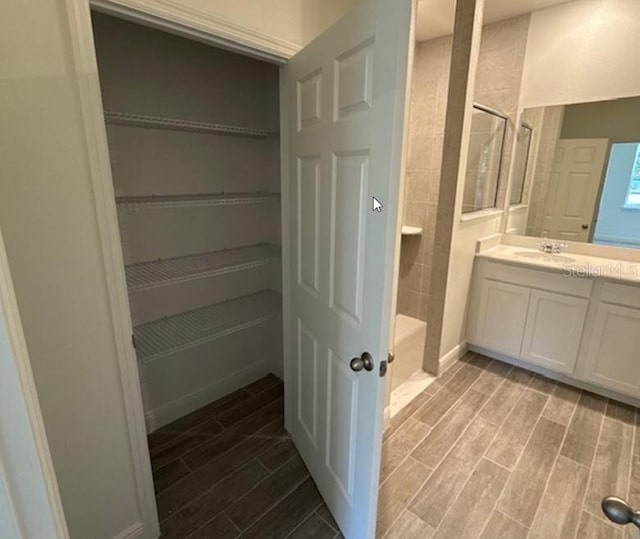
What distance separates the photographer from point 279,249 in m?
2.43

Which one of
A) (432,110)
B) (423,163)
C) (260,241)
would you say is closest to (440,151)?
(423,163)

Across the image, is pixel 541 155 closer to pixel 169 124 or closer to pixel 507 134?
pixel 507 134

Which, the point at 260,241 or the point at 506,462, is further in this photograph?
the point at 260,241

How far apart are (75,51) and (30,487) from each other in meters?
1.09

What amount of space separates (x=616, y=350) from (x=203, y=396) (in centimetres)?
278

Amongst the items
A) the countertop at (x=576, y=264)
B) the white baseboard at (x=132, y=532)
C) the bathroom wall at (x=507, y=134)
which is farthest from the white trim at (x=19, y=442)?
the countertop at (x=576, y=264)

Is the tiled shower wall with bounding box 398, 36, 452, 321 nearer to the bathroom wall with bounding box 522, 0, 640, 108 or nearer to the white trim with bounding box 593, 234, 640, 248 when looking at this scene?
the bathroom wall with bounding box 522, 0, 640, 108

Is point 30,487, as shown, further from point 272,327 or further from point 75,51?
point 272,327

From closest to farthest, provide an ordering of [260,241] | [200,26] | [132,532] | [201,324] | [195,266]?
[200,26]
[132,532]
[195,266]
[201,324]
[260,241]

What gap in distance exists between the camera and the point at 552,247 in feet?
9.39

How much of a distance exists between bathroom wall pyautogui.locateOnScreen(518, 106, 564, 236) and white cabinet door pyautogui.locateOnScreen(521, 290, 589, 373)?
711 mm

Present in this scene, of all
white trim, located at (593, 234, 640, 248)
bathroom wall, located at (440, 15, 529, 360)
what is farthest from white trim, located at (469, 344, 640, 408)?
white trim, located at (593, 234, 640, 248)

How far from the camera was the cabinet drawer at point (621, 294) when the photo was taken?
2.20 metres

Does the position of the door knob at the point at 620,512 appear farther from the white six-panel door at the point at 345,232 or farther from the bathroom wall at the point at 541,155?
the bathroom wall at the point at 541,155
